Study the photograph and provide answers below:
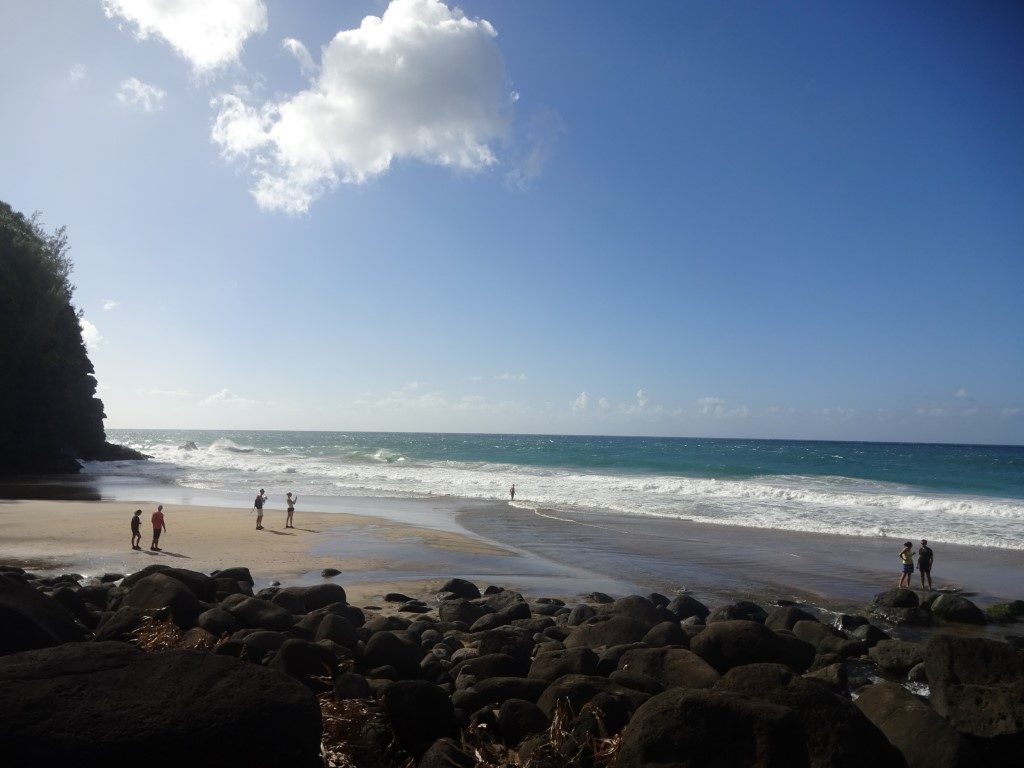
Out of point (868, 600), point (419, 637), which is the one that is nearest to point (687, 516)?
point (868, 600)

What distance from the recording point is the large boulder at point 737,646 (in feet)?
26.8

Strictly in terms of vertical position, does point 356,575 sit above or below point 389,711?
below

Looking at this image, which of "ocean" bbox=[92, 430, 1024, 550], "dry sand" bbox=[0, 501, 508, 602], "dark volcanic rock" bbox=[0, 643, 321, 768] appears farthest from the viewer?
"ocean" bbox=[92, 430, 1024, 550]

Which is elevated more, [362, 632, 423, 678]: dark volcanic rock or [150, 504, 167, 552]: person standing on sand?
[362, 632, 423, 678]: dark volcanic rock

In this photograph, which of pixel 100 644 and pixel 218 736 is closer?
pixel 218 736

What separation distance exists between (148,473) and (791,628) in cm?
5040

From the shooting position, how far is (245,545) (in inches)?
775

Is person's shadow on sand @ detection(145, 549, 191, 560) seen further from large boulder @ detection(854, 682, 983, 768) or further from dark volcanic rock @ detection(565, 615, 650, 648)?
large boulder @ detection(854, 682, 983, 768)

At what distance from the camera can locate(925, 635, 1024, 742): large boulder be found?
621cm

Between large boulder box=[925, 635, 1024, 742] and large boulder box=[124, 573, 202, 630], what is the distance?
8.48 metres

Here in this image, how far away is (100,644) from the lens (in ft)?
15.4

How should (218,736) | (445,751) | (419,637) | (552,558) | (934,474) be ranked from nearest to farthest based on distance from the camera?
(218,736), (445,751), (419,637), (552,558), (934,474)

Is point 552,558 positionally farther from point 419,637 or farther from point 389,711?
point 389,711

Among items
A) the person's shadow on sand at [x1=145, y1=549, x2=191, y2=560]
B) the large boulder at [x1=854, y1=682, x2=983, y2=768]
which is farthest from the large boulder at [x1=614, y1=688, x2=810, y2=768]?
the person's shadow on sand at [x1=145, y1=549, x2=191, y2=560]
